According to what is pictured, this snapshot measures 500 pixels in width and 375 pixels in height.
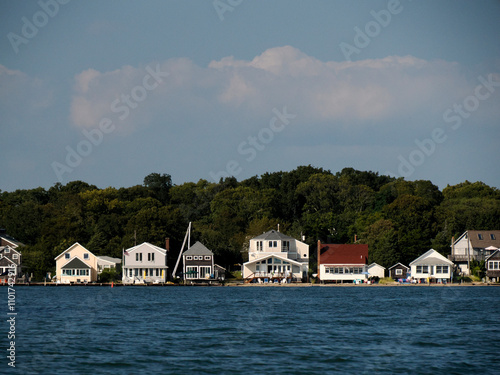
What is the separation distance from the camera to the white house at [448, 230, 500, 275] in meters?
90.2

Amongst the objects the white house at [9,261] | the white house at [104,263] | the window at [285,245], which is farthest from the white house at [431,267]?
the white house at [9,261]

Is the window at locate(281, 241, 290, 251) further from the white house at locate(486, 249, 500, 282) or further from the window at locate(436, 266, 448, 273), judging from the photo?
the white house at locate(486, 249, 500, 282)

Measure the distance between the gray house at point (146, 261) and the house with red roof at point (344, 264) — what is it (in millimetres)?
19840

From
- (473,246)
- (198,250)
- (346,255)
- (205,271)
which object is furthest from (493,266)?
(198,250)

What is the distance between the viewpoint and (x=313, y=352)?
30.7 metres

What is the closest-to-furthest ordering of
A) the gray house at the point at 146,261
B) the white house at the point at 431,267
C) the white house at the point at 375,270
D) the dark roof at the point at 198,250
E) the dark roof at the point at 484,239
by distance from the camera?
the white house at the point at 431,267 → the white house at the point at 375,270 → the gray house at the point at 146,261 → the dark roof at the point at 198,250 → the dark roof at the point at 484,239

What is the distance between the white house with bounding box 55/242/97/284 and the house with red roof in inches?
1128

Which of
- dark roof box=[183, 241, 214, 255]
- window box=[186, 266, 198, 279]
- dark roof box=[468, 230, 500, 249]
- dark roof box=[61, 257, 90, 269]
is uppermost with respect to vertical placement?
dark roof box=[468, 230, 500, 249]

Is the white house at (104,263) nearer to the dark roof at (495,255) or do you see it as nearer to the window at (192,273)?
the window at (192,273)

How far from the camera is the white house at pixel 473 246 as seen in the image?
90231mm

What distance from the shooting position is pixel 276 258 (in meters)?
88.9

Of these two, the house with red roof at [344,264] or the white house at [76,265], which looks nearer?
the house with red roof at [344,264]

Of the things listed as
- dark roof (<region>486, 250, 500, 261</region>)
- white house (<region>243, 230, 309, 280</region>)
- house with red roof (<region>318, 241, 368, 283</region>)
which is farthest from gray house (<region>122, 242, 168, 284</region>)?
dark roof (<region>486, 250, 500, 261</region>)

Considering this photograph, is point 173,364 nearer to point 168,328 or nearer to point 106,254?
point 168,328
